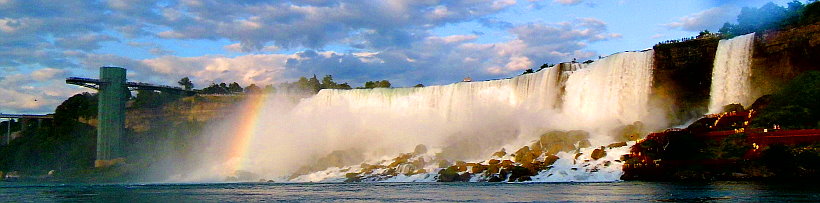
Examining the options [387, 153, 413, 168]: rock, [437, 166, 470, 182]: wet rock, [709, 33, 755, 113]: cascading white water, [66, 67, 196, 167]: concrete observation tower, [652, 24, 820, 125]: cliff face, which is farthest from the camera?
[66, 67, 196, 167]: concrete observation tower

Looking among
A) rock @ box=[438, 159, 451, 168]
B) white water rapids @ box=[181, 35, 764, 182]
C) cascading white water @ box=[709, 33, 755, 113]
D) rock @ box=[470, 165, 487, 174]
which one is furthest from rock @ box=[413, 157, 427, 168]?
cascading white water @ box=[709, 33, 755, 113]

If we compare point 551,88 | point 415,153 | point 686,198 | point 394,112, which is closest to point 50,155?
point 394,112

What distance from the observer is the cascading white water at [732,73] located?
4031cm

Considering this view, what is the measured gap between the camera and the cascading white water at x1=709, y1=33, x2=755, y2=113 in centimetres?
4031

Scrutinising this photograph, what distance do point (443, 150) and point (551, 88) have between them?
8.15 metres

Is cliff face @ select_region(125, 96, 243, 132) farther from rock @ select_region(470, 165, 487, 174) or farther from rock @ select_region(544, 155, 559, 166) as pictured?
rock @ select_region(544, 155, 559, 166)

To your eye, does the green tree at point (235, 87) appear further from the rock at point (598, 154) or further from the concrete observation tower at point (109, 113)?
the rock at point (598, 154)

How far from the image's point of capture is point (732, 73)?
41.2 m

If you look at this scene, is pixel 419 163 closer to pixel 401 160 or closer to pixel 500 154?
pixel 401 160

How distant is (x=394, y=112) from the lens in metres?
60.4

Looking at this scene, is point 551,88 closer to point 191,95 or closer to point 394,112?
point 394,112

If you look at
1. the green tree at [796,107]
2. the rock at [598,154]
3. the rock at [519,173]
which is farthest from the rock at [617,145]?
the green tree at [796,107]

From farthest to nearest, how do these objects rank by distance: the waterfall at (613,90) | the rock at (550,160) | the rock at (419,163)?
the rock at (419,163) → the waterfall at (613,90) → the rock at (550,160)

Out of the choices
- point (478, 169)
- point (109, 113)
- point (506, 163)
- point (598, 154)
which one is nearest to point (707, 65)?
point (598, 154)
